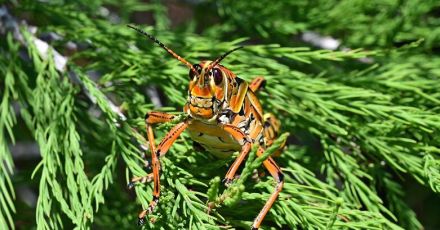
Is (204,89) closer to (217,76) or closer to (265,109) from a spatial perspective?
(217,76)

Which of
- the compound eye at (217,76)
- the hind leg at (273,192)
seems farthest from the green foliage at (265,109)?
the compound eye at (217,76)

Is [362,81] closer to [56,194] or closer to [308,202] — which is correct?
[308,202]

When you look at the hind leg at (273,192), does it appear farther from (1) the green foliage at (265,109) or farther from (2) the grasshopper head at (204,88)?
(2) the grasshopper head at (204,88)

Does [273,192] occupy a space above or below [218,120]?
below

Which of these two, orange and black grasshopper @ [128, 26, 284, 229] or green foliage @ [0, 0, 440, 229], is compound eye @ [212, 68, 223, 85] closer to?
orange and black grasshopper @ [128, 26, 284, 229]

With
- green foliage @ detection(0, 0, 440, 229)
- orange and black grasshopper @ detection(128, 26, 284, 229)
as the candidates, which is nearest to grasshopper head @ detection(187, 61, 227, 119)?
orange and black grasshopper @ detection(128, 26, 284, 229)

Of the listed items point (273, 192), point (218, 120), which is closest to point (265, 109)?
point (218, 120)
